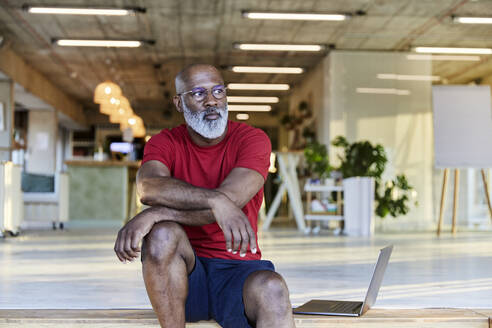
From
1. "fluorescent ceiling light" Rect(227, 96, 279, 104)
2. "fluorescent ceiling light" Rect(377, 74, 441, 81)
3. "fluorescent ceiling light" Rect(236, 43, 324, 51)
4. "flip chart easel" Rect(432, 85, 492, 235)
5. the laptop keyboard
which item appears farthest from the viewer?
"fluorescent ceiling light" Rect(227, 96, 279, 104)

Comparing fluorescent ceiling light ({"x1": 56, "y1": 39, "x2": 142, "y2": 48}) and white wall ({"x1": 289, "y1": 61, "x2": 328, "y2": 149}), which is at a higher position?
fluorescent ceiling light ({"x1": 56, "y1": 39, "x2": 142, "y2": 48})

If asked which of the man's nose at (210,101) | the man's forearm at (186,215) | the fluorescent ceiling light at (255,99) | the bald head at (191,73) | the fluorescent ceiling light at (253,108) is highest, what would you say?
the fluorescent ceiling light at (255,99)

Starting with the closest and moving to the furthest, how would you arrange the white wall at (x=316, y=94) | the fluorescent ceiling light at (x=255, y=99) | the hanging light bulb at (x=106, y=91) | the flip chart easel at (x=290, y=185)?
1. the flip chart easel at (x=290, y=185)
2. the hanging light bulb at (x=106, y=91)
3. the white wall at (x=316, y=94)
4. the fluorescent ceiling light at (x=255, y=99)

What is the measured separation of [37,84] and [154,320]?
35.7 feet

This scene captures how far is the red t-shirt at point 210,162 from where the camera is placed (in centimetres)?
196

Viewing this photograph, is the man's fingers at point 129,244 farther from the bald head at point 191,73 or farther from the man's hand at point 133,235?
the bald head at point 191,73

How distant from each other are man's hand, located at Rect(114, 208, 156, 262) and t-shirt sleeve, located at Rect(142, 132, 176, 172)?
11.4 inches

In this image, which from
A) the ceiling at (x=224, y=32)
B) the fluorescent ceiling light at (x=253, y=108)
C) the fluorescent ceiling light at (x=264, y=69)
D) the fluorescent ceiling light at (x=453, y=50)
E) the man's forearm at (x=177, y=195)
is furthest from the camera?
the fluorescent ceiling light at (x=253, y=108)

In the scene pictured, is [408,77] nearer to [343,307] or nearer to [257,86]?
[257,86]

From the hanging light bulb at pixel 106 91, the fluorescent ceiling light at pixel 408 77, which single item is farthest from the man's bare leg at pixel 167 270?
the fluorescent ceiling light at pixel 408 77

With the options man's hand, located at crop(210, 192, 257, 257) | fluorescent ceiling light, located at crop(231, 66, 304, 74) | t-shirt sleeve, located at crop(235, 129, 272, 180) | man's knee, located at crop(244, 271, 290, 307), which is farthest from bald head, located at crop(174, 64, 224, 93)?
fluorescent ceiling light, located at crop(231, 66, 304, 74)

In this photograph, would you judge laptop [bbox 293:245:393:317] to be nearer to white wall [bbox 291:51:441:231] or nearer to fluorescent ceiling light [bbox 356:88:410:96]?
white wall [bbox 291:51:441:231]

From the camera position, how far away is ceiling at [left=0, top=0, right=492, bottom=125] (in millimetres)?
7543

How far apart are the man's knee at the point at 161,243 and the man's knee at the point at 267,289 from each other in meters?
0.24
